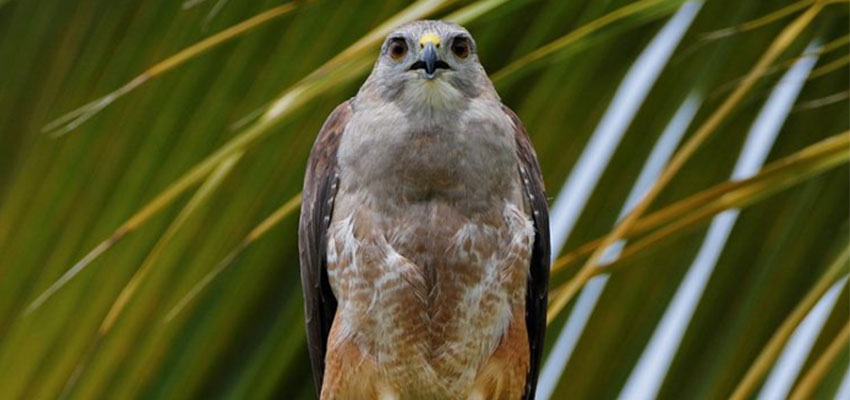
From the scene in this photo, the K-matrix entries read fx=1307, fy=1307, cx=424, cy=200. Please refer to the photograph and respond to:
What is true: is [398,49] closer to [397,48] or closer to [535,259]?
[397,48]

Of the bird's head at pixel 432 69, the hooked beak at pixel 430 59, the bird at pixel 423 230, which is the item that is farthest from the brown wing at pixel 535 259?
the hooked beak at pixel 430 59

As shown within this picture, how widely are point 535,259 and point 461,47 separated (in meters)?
0.70

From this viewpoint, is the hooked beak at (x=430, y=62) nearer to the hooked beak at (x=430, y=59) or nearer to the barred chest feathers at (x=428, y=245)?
the hooked beak at (x=430, y=59)

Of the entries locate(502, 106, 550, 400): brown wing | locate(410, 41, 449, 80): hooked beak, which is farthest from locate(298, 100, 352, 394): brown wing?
locate(502, 106, 550, 400): brown wing

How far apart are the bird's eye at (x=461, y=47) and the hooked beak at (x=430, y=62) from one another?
7 cm

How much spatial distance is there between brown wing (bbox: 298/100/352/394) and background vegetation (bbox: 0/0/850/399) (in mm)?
250

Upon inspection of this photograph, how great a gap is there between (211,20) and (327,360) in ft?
3.37

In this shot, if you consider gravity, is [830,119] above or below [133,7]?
above

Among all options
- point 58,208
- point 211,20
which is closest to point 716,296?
point 211,20

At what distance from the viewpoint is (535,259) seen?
3.96 metres

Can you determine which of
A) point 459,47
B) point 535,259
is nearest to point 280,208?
point 459,47

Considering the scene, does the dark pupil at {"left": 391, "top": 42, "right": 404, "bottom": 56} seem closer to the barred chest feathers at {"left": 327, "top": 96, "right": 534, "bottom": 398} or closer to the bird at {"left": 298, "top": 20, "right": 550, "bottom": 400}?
the bird at {"left": 298, "top": 20, "right": 550, "bottom": 400}

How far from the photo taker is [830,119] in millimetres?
3248

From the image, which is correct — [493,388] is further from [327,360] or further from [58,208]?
[58,208]
